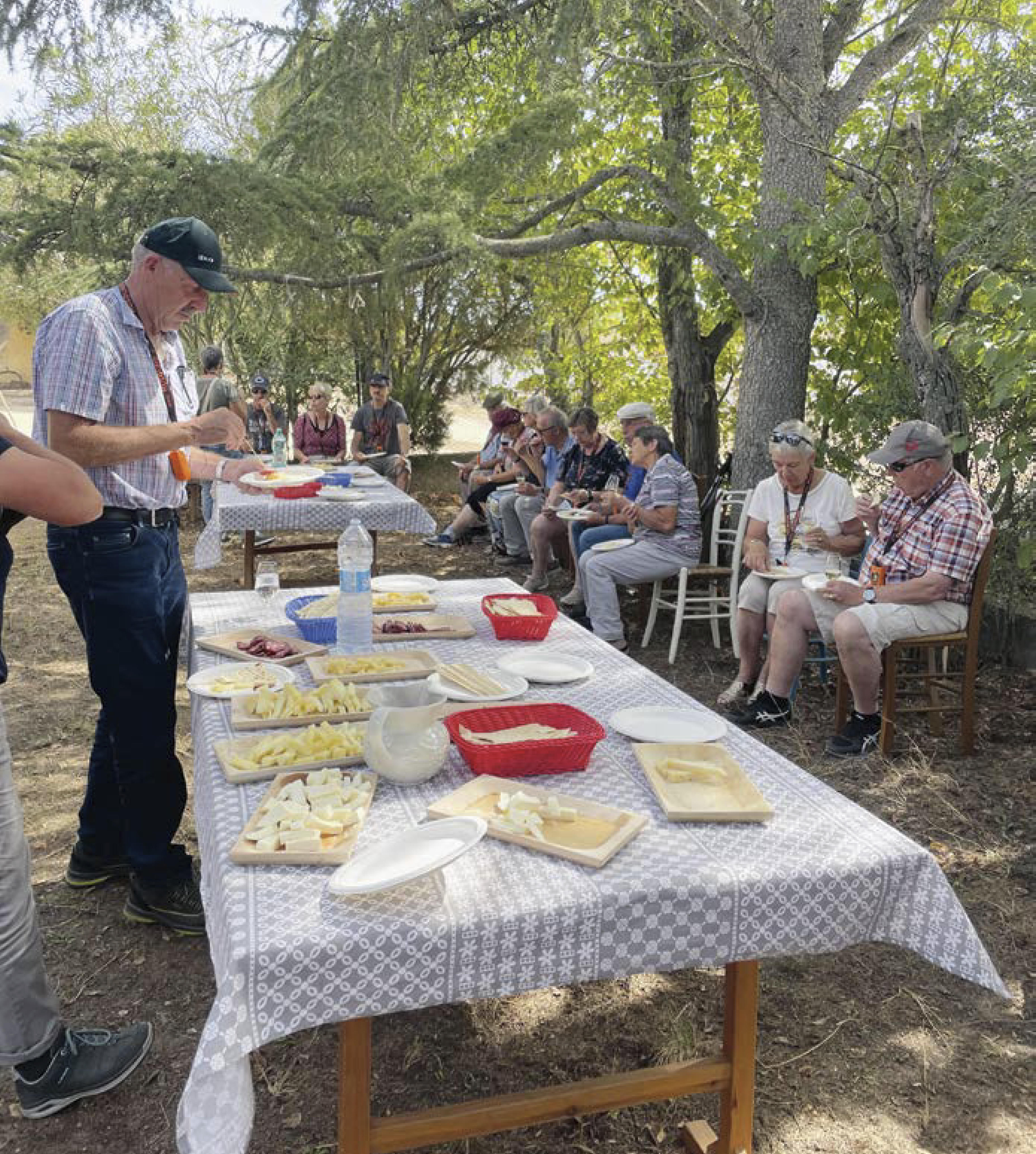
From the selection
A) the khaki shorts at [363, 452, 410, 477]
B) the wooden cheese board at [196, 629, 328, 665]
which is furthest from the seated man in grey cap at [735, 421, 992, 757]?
the khaki shorts at [363, 452, 410, 477]

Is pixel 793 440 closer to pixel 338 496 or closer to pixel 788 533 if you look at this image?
pixel 788 533

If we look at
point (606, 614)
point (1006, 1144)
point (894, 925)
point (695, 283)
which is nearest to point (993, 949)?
point (1006, 1144)

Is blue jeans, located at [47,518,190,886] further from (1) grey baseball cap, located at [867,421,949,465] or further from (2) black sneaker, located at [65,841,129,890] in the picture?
(1) grey baseball cap, located at [867,421,949,465]

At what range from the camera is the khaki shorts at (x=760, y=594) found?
4.30m

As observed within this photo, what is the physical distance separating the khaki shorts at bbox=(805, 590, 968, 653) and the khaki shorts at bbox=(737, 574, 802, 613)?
446 millimetres

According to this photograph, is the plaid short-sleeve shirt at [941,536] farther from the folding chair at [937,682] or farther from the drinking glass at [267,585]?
the drinking glass at [267,585]

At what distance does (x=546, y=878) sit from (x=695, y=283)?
21.6ft

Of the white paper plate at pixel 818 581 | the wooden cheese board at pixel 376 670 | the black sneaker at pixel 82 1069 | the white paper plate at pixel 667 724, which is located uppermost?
the wooden cheese board at pixel 376 670

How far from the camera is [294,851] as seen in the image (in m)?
1.43

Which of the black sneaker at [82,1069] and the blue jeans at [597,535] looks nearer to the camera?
the black sneaker at [82,1069]

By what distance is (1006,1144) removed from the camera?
6.58 feet

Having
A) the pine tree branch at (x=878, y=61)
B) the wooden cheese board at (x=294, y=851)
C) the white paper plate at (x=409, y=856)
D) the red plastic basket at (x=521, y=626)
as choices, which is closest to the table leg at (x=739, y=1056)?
the white paper plate at (x=409, y=856)

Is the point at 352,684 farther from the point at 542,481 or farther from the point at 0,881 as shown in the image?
the point at 542,481

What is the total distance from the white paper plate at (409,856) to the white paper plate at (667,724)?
1.84 ft
